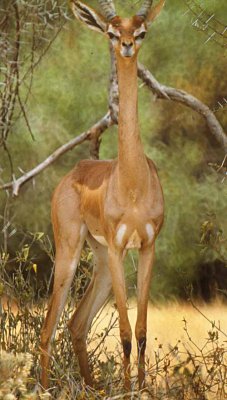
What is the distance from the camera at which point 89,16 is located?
20.1ft

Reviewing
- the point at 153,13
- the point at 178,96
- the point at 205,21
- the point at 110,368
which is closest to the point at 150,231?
the point at 110,368

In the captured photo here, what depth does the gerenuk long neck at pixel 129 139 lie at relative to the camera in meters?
5.93

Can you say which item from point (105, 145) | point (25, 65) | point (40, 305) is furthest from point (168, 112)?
point (40, 305)

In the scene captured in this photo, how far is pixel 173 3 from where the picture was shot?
387 inches

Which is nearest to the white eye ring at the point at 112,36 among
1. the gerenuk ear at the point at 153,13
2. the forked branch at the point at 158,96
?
the gerenuk ear at the point at 153,13

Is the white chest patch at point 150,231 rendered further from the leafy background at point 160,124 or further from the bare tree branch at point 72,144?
the leafy background at point 160,124

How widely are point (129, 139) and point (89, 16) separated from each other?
676 mm

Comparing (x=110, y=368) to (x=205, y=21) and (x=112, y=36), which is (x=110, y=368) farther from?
(x=205, y=21)

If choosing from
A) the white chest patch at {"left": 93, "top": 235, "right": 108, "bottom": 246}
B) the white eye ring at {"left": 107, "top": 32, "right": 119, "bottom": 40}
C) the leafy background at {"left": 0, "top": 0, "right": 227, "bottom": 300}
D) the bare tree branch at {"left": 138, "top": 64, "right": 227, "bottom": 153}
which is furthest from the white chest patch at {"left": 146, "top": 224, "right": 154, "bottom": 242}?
the leafy background at {"left": 0, "top": 0, "right": 227, "bottom": 300}

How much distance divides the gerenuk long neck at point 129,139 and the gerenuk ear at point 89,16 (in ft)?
0.96

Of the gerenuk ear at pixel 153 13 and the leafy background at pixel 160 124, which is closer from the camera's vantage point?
the gerenuk ear at pixel 153 13

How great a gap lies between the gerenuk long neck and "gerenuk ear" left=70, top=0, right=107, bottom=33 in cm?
29

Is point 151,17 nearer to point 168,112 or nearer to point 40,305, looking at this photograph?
point 40,305

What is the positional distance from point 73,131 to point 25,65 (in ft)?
2.28
